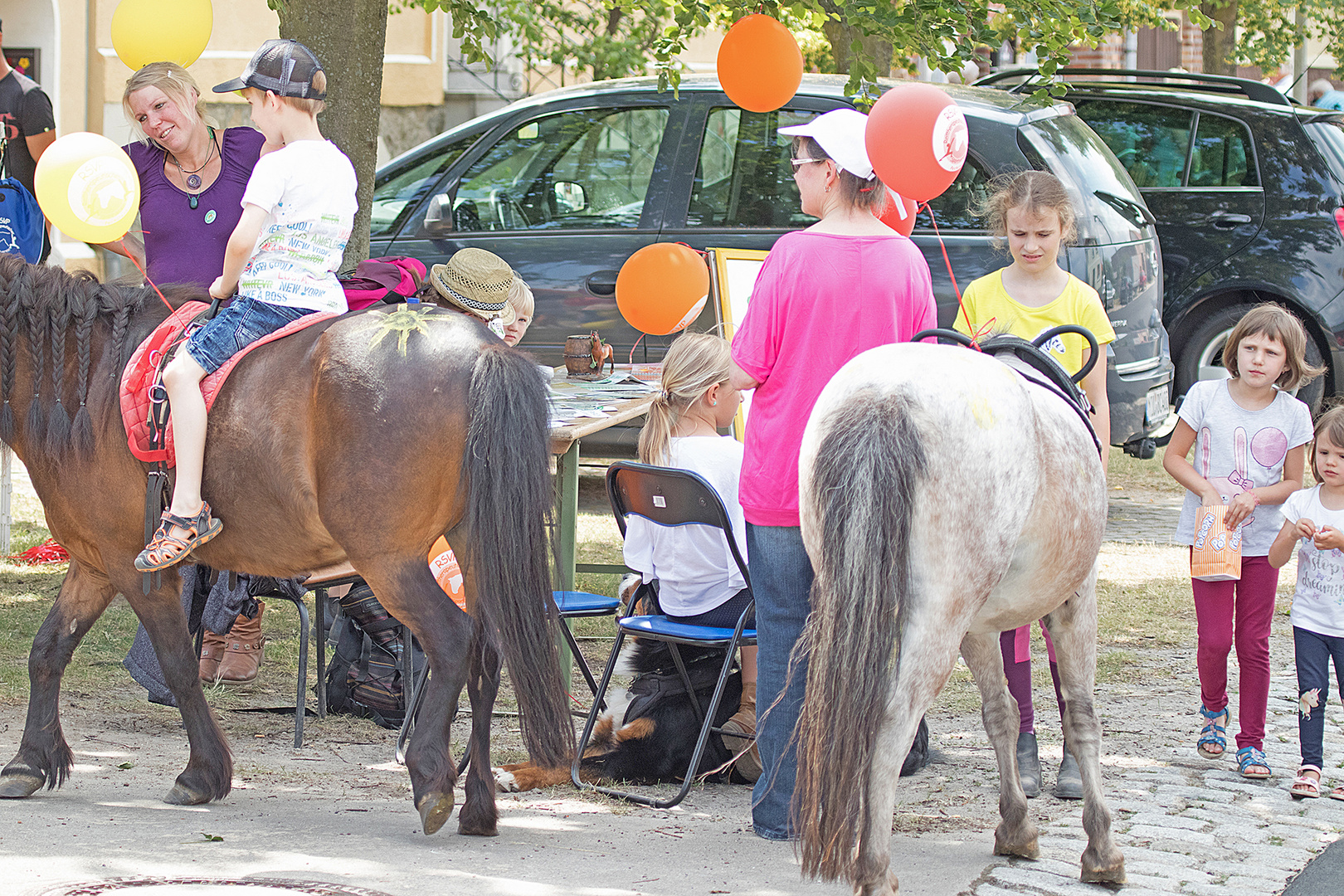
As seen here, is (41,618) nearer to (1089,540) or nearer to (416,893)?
(416,893)

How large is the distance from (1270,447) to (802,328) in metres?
1.99

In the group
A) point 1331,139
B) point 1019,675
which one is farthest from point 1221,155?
point 1019,675

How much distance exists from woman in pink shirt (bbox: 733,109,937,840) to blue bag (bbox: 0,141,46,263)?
355 centimetres

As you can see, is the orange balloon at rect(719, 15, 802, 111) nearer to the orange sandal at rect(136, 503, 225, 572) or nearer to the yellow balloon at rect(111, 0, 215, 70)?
the yellow balloon at rect(111, 0, 215, 70)

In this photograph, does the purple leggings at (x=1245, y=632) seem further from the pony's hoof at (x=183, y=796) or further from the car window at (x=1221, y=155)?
the car window at (x=1221, y=155)

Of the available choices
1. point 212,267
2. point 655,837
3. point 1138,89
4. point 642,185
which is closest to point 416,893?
point 655,837

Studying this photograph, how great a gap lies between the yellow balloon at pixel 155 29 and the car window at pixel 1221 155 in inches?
266

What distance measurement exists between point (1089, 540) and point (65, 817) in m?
2.76

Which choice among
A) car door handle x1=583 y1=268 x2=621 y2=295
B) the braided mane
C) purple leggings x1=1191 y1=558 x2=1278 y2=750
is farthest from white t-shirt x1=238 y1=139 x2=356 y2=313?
car door handle x1=583 y1=268 x2=621 y2=295

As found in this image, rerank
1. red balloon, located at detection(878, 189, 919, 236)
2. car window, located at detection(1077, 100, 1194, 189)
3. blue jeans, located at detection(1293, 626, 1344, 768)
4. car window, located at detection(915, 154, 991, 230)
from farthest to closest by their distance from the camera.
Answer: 1. car window, located at detection(1077, 100, 1194, 189)
2. car window, located at detection(915, 154, 991, 230)
3. blue jeans, located at detection(1293, 626, 1344, 768)
4. red balloon, located at detection(878, 189, 919, 236)

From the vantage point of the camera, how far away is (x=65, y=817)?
150 inches

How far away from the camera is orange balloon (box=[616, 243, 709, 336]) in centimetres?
621

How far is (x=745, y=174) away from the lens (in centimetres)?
809

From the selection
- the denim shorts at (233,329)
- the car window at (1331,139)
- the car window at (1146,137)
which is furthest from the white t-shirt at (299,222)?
the car window at (1331,139)
